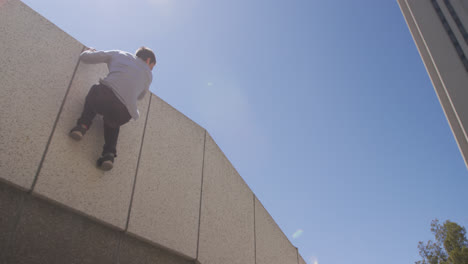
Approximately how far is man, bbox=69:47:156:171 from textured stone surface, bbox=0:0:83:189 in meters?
0.30

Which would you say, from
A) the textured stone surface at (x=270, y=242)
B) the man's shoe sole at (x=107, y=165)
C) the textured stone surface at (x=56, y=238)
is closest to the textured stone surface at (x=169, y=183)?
the textured stone surface at (x=56, y=238)

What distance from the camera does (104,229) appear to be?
12.4 feet

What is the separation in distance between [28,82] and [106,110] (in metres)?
0.84

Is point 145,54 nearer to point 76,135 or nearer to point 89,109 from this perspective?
point 89,109

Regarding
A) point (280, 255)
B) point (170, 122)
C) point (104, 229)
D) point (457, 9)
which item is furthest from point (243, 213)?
point (457, 9)

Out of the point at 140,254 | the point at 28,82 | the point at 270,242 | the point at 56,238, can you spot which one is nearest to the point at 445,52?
the point at 270,242

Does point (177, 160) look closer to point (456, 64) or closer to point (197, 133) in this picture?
point (197, 133)

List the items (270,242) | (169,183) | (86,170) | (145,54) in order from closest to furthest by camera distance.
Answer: (86,170), (145,54), (169,183), (270,242)

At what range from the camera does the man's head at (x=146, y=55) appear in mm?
4543

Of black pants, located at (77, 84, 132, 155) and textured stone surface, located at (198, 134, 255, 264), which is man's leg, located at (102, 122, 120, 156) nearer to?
black pants, located at (77, 84, 132, 155)

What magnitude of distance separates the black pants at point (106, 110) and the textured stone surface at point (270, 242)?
3474 millimetres

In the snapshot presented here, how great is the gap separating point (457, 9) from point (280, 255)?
2918 cm

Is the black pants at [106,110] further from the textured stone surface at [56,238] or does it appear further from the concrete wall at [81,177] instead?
the textured stone surface at [56,238]

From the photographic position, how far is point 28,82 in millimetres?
3818
